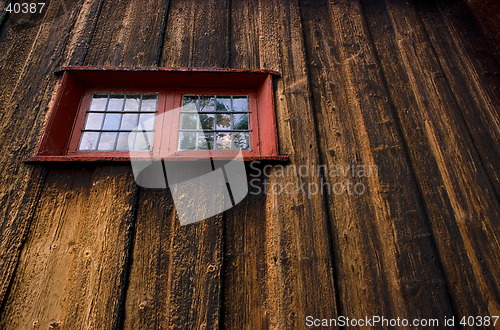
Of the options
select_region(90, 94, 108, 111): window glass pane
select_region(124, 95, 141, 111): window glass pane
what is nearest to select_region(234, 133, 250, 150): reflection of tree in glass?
select_region(124, 95, 141, 111): window glass pane

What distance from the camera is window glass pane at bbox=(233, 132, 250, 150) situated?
173cm

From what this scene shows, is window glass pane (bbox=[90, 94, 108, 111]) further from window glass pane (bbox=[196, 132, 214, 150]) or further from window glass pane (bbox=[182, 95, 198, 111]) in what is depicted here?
window glass pane (bbox=[196, 132, 214, 150])

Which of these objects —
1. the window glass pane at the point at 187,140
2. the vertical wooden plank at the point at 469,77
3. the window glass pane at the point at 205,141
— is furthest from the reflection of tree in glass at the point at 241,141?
the vertical wooden plank at the point at 469,77

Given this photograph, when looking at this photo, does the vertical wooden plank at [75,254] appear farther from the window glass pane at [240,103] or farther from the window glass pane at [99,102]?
the window glass pane at [240,103]

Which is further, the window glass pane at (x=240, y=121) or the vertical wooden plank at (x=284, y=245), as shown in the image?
the window glass pane at (x=240, y=121)

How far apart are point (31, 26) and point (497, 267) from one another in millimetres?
3330

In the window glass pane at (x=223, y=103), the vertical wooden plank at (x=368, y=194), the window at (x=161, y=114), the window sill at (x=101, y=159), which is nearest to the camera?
the vertical wooden plank at (x=368, y=194)

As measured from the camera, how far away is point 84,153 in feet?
5.39

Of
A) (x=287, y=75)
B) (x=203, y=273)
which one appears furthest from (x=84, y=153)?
(x=287, y=75)

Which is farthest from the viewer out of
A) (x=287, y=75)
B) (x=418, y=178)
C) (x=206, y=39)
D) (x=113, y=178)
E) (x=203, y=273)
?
(x=206, y=39)

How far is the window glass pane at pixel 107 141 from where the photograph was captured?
1.68m

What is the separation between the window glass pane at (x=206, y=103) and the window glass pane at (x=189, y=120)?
0.08 meters

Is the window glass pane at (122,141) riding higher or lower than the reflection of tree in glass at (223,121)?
lower

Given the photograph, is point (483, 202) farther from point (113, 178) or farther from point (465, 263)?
point (113, 178)
